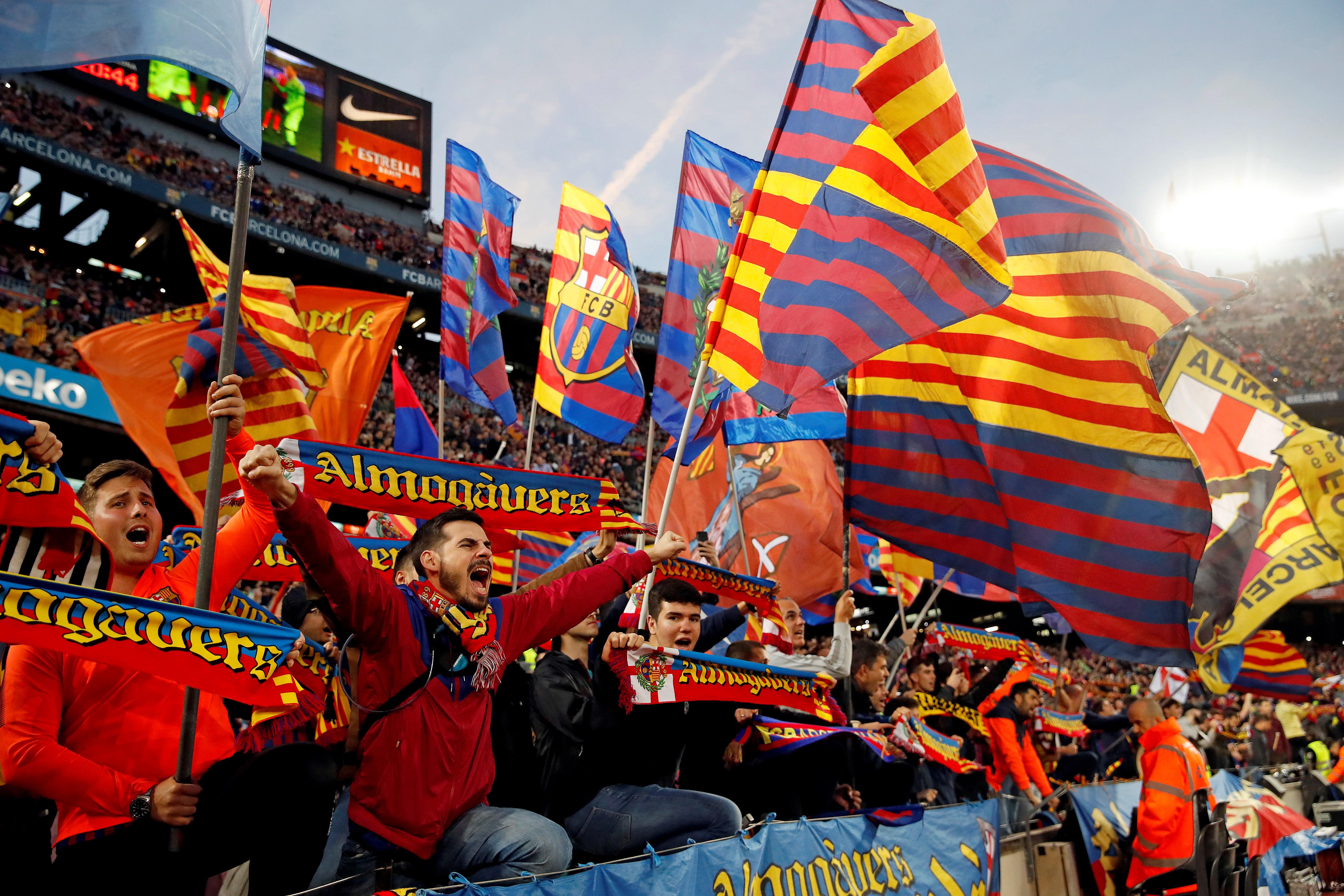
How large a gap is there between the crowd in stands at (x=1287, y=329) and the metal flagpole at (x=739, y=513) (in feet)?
118

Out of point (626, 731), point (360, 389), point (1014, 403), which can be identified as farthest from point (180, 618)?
point (360, 389)

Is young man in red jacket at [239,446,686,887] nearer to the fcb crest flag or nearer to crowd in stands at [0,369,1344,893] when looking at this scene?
crowd in stands at [0,369,1344,893]

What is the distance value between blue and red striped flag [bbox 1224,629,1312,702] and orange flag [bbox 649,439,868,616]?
17.9 ft

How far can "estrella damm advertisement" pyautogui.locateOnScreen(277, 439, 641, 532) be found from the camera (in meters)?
4.71

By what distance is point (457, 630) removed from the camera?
305 cm

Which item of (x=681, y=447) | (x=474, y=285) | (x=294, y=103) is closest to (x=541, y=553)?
(x=474, y=285)

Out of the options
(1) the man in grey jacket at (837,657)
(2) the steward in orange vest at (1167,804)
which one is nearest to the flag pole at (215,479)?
(1) the man in grey jacket at (837,657)

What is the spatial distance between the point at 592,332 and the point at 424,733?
491 centimetres

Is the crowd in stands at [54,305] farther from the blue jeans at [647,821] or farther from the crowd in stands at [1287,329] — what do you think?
the crowd in stands at [1287,329]

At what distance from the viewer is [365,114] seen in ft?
101

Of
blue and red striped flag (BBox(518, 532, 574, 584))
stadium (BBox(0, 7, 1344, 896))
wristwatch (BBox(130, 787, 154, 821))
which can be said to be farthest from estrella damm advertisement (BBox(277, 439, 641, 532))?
blue and red striped flag (BBox(518, 532, 574, 584))

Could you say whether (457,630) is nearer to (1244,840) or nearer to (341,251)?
(1244,840)

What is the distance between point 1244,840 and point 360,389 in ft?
29.6

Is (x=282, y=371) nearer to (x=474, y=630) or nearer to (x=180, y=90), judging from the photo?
(x=474, y=630)
